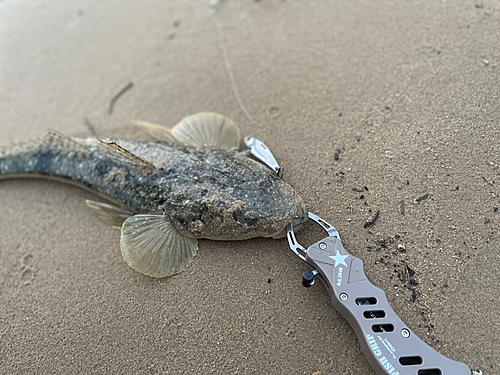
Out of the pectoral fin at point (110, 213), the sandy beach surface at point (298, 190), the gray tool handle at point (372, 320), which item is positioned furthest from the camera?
the pectoral fin at point (110, 213)

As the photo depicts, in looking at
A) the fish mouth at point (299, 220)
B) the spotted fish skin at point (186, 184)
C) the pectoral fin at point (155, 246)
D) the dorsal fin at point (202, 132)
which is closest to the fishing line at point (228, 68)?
the dorsal fin at point (202, 132)

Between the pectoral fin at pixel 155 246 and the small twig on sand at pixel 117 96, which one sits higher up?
the small twig on sand at pixel 117 96

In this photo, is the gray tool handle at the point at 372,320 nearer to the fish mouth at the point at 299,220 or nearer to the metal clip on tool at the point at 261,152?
the fish mouth at the point at 299,220

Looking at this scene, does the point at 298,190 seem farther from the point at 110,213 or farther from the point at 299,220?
the point at 110,213

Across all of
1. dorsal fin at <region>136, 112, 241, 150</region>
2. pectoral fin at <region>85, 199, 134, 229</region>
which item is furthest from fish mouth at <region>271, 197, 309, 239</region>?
pectoral fin at <region>85, 199, 134, 229</region>

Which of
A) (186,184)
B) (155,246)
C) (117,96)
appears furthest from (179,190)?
(117,96)

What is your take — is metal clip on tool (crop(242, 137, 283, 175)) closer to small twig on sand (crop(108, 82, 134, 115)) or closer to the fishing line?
the fishing line
